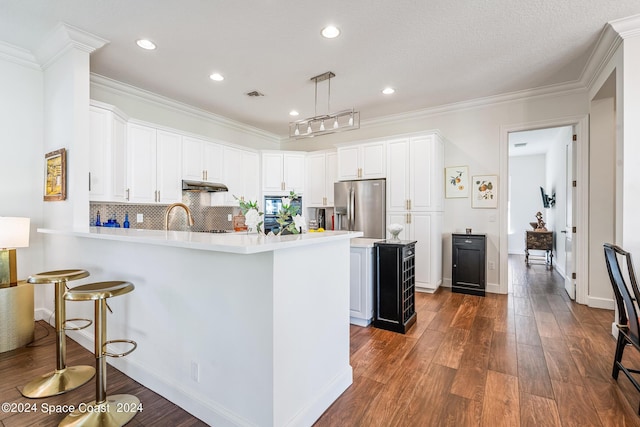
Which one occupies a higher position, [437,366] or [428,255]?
[428,255]

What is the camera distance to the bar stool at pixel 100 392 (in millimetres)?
1670

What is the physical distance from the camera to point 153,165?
13.2 feet

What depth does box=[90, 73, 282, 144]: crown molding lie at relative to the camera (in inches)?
150

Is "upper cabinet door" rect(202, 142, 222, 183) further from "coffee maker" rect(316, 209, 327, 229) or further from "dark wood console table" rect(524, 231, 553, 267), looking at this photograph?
"dark wood console table" rect(524, 231, 553, 267)

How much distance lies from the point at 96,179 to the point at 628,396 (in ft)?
16.1

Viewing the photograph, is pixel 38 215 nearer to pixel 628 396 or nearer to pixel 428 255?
pixel 428 255

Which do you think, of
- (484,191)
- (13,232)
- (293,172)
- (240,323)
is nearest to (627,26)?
(484,191)

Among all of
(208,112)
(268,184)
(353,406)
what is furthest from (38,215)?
(353,406)

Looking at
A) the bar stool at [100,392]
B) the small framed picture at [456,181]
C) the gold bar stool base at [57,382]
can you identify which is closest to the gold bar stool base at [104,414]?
the bar stool at [100,392]

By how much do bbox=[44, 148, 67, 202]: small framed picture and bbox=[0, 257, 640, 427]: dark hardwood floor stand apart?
1407 millimetres

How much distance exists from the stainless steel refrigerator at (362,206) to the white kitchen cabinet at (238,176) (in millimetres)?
1571

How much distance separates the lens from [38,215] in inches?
130

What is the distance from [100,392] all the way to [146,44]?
3.07 meters

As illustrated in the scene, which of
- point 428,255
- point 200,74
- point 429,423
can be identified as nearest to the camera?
point 429,423
